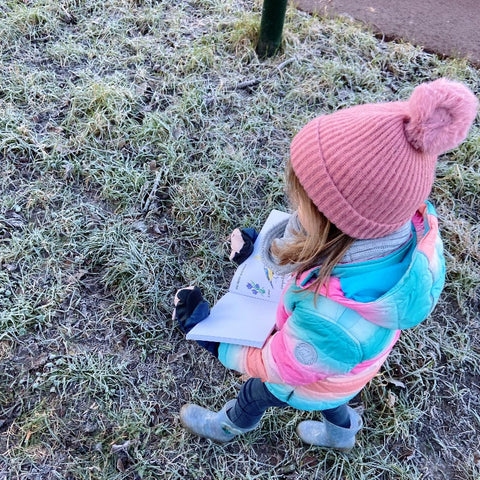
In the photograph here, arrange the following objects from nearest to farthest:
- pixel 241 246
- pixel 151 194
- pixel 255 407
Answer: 1. pixel 255 407
2. pixel 241 246
3. pixel 151 194

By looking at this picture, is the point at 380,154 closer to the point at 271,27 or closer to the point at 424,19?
the point at 271,27

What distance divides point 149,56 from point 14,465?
251cm

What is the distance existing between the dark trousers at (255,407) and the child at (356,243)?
8cm

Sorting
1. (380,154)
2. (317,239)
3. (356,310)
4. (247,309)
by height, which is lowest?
(247,309)

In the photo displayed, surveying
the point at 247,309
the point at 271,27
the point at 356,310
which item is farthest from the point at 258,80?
the point at 356,310

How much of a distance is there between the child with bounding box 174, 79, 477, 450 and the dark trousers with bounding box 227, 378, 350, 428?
0.26ft

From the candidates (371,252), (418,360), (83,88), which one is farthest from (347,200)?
(83,88)

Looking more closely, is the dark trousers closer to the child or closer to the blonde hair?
the child

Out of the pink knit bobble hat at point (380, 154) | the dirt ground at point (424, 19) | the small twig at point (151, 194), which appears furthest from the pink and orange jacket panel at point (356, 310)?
the dirt ground at point (424, 19)

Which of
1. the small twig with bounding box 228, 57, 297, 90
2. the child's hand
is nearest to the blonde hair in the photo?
the child's hand

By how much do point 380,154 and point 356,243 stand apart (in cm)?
28

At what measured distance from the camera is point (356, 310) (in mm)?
1323

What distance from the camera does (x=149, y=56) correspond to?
3277 mm

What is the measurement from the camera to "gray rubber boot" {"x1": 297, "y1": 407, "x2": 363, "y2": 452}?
199 cm
